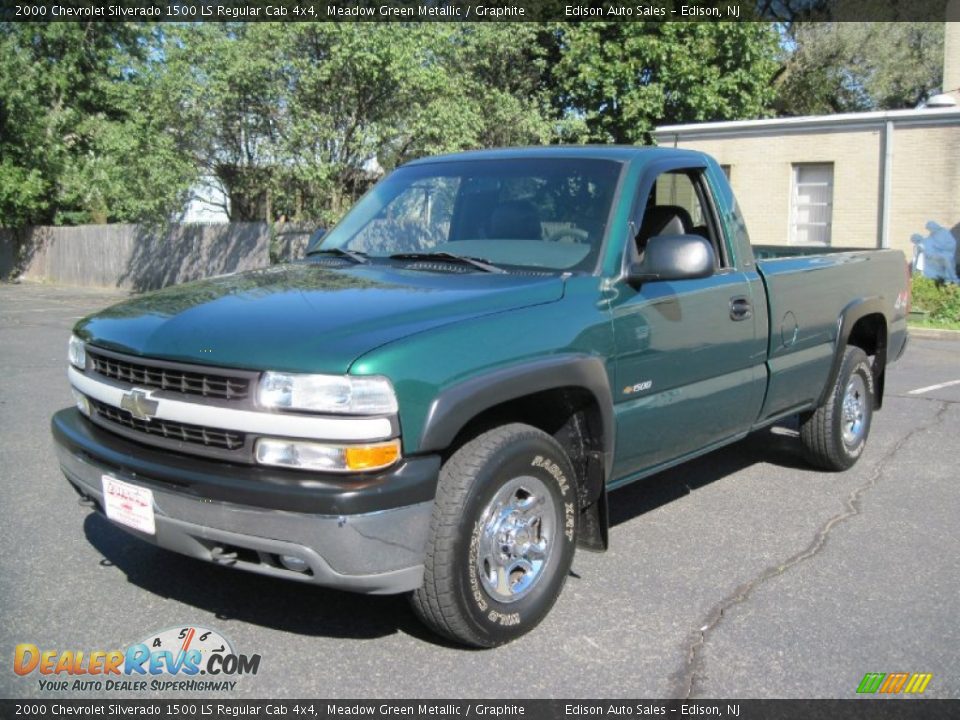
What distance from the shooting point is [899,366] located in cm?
1131

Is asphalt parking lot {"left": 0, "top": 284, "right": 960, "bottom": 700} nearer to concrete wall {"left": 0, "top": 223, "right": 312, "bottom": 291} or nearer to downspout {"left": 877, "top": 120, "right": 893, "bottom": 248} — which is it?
downspout {"left": 877, "top": 120, "right": 893, "bottom": 248}

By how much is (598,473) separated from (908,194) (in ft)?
55.0

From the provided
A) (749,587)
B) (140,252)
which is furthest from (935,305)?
(140,252)

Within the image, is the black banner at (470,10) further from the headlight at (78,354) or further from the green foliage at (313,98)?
the headlight at (78,354)

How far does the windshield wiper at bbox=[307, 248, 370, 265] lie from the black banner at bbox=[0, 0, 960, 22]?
12.9 meters

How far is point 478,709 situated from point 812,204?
18.5m

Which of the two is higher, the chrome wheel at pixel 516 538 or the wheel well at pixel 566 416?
the wheel well at pixel 566 416

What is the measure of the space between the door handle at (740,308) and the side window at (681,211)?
0.76 ft

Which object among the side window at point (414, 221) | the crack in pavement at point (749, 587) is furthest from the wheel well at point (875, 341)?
the side window at point (414, 221)

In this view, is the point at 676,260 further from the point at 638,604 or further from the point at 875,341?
the point at 875,341

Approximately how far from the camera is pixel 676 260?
4184 mm

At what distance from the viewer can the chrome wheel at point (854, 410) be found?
6.41 meters

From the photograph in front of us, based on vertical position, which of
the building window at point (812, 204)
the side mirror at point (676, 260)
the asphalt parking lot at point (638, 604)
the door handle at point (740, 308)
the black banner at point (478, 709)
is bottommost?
the black banner at point (478, 709)

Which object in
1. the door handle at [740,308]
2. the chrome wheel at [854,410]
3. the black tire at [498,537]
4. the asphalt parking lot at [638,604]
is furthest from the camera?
the chrome wheel at [854,410]
